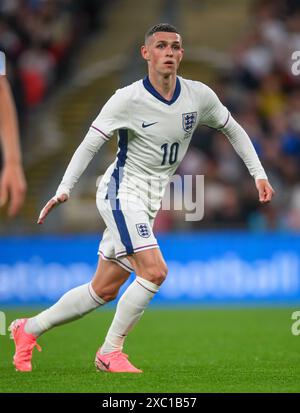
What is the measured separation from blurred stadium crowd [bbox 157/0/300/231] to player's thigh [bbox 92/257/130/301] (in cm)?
772

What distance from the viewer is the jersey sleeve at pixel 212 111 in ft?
25.9

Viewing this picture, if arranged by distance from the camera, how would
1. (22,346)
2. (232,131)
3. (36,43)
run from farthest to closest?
1. (36,43)
2. (232,131)
3. (22,346)

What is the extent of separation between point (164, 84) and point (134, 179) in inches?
27.9

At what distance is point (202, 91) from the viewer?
7.88 m

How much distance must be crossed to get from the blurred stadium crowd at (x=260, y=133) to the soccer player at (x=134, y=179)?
7684mm

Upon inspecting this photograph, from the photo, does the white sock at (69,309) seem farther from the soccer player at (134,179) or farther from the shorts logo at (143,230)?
the shorts logo at (143,230)

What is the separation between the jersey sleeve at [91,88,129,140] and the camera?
299 inches

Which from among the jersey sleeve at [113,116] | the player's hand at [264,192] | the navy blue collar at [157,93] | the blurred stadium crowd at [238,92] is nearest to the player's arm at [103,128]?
the jersey sleeve at [113,116]

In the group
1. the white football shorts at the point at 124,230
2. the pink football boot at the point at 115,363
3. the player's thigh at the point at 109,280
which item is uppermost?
the white football shorts at the point at 124,230

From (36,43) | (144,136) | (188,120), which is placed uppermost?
(36,43)

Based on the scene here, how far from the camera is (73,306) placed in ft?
25.7

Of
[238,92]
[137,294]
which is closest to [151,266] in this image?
[137,294]

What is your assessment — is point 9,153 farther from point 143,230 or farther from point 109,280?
point 109,280
